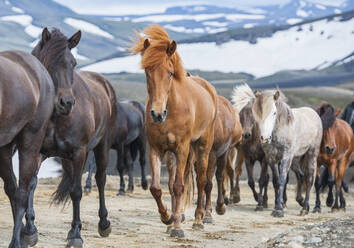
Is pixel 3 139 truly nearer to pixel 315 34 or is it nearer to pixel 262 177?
pixel 262 177

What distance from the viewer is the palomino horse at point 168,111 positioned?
26.3ft

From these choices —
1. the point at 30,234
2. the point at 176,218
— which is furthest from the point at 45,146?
the point at 176,218

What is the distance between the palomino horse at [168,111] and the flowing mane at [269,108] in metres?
3.79

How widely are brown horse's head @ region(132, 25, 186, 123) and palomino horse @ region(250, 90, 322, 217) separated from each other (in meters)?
4.46

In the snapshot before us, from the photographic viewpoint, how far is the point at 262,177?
1419 centimetres

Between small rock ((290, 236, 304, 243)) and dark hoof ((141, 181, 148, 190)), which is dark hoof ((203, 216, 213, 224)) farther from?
dark hoof ((141, 181, 148, 190))

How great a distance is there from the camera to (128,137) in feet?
54.1

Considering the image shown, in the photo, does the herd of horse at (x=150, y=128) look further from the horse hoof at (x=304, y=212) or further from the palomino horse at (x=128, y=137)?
the palomino horse at (x=128, y=137)

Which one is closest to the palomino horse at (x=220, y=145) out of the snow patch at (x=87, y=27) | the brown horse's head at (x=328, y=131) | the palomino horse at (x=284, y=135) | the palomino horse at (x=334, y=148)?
the palomino horse at (x=284, y=135)

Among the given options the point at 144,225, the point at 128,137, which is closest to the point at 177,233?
the point at 144,225

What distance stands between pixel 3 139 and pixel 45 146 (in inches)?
56.7

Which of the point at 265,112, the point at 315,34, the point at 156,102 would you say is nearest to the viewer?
the point at 156,102

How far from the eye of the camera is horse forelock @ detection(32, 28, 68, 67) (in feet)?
23.5

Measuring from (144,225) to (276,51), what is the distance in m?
78.8
